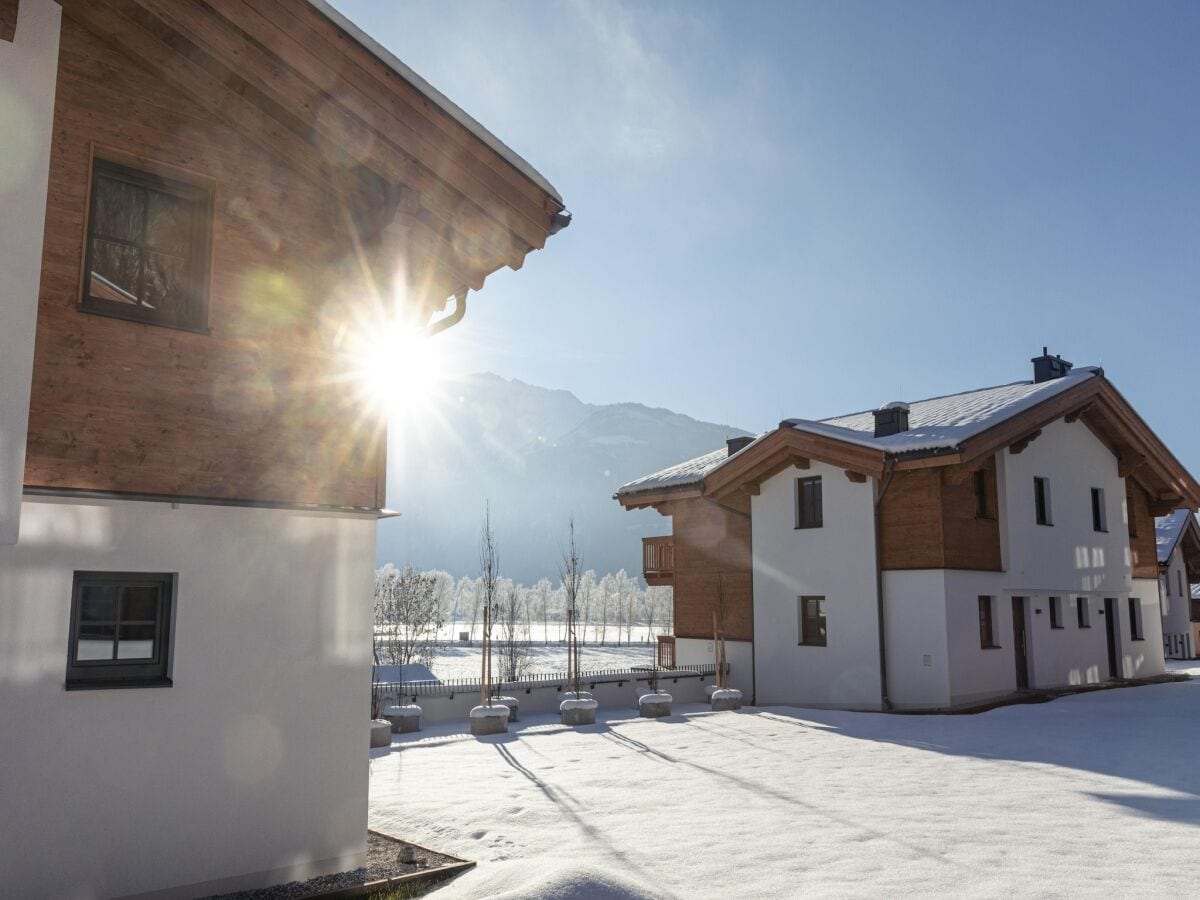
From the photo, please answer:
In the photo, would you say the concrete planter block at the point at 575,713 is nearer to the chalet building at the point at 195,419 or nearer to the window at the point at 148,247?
the chalet building at the point at 195,419

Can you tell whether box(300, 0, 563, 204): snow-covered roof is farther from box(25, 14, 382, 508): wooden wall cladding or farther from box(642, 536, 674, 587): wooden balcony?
box(642, 536, 674, 587): wooden balcony

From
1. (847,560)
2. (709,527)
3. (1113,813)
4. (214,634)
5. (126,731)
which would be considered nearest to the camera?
(126,731)

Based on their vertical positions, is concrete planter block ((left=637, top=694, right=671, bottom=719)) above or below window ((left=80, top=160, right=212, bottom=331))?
below

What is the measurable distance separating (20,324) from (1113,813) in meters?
9.99

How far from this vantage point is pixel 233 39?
6.51 meters

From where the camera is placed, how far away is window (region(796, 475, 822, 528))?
21.5m

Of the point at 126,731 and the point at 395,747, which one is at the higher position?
the point at 126,731

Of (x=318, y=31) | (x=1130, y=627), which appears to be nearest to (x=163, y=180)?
(x=318, y=31)

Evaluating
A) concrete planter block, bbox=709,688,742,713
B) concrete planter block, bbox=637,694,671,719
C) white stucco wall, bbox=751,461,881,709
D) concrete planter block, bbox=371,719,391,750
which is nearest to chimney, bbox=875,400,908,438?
white stucco wall, bbox=751,461,881,709

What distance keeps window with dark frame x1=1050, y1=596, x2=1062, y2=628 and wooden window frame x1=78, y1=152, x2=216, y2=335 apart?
71.9 ft

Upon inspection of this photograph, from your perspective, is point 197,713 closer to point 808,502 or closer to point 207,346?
point 207,346

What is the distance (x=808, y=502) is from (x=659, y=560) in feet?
19.3

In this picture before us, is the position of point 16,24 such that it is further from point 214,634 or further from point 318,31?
point 214,634

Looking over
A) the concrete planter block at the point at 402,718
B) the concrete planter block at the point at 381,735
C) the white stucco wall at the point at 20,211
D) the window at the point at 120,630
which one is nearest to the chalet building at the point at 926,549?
the concrete planter block at the point at 402,718
